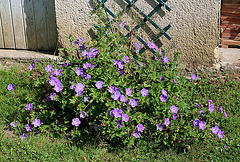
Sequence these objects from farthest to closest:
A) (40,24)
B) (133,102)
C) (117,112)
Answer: (40,24) → (133,102) → (117,112)

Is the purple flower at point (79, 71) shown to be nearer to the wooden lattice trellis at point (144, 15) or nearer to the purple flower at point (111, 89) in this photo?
the purple flower at point (111, 89)

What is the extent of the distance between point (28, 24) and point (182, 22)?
2261mm

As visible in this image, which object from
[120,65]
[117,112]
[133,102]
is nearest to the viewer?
[117,112]

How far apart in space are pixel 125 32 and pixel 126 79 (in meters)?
1.23

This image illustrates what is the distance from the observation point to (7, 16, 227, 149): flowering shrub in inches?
92.6

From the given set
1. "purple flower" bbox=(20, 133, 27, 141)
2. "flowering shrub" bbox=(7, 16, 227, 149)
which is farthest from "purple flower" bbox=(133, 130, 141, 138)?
"purple flower" bbox=(20, 133, 27, 141)

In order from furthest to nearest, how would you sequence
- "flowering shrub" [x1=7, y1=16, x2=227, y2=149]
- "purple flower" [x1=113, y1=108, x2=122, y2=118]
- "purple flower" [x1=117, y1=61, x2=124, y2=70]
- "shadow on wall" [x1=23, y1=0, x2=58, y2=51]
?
1. "shadow on wall" [x1=23, y1=0, x2=58, y2=51]
2. "purple flower" [x1=117, y1=61, x2=124, y2=70]
3. "flowering shrub" [x1=7, y1=16, x2=227, y2=149]
4. "purple flower" [x1=113, y1=108, x2=122, y2=118]

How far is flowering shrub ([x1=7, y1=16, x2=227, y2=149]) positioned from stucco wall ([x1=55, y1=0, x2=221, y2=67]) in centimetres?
97

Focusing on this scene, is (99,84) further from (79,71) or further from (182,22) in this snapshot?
(182,22)

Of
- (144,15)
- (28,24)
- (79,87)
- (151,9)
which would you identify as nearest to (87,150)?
(79,87)

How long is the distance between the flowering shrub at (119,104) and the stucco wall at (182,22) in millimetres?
971

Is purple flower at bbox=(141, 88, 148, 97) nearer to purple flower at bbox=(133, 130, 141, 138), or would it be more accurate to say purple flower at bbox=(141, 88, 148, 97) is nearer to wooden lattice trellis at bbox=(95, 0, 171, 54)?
purple flower at bbox=(133, 130, 141, 138)

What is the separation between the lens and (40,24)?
4.07 meters

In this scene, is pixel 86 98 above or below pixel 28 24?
below
